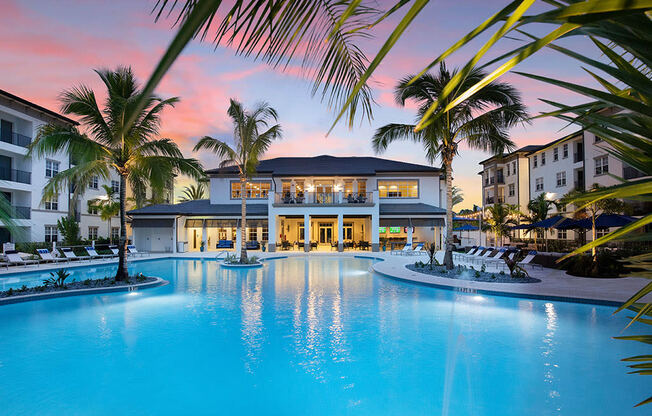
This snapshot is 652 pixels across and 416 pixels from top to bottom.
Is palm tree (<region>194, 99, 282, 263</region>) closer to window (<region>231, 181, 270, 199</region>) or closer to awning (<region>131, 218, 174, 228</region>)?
awning (<region>131, 218, 174, 228</region>)

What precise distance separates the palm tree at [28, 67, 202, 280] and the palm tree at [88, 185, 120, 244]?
1543cm

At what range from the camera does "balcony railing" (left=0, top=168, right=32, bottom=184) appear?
2373cm

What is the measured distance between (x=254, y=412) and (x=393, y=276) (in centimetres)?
1047

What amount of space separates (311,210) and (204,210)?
9433mm

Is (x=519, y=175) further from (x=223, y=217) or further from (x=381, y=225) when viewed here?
(x=223, y=217)

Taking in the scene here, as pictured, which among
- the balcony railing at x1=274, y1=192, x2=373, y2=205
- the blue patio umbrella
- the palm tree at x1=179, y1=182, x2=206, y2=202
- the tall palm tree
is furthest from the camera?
the palm tree at x1=179, y1=182, x2=206, y2=202

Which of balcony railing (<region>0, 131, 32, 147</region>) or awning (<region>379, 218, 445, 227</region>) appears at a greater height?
balcony railing (<region>0, 131, 32, 147</region>)

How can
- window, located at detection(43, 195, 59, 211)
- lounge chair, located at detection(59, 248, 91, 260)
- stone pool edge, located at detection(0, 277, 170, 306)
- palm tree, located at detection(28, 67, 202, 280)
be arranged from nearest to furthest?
stone pool edge, located at detection(0, 277, 170, 306) < palm tree, located at detection(28, 67, 202, 280) < lounge chair, located at detection(59, 248, 91, 260) < window, located at detection(43, 195, 59, 211)

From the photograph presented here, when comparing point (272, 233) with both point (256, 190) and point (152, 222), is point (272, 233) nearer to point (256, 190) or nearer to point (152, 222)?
point (256, 190)

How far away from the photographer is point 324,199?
29859 mm

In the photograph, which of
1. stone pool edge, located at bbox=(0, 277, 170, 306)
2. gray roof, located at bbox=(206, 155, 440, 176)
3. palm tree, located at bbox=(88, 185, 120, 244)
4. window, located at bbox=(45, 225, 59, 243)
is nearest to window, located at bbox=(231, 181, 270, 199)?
gray roof, located at bbox=(206, 155, 440, 176)

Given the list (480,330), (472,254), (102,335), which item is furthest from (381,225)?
(102,335)

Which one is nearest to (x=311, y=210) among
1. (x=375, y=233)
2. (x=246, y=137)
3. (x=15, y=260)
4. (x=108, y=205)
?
(x=375, y=233)

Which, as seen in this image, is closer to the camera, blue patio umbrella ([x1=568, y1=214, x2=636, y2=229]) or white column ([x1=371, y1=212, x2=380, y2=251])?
blue patio umbrella ([x1=568, y1=214, x2=636, y2=229])
